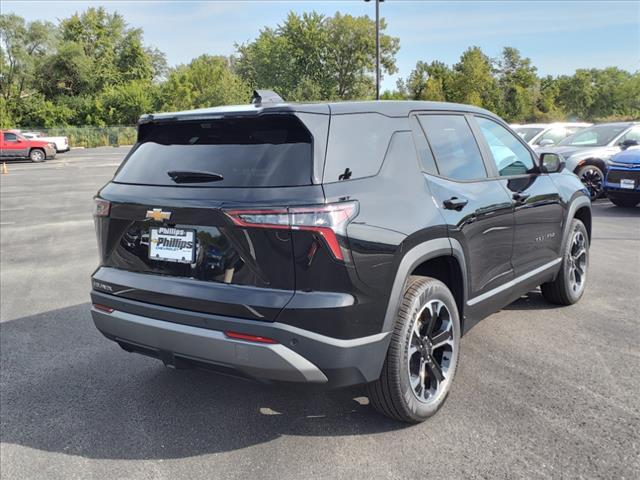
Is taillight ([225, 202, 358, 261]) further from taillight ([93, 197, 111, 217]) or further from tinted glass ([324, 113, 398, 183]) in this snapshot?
taillight ([93, 197, 111, 217])

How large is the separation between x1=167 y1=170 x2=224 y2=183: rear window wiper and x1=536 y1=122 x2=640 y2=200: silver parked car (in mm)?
10627

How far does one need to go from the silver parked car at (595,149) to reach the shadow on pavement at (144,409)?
402 inches

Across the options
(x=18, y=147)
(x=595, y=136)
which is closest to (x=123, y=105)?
(x=18, y=147)

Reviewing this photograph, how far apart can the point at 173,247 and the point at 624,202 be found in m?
11.2

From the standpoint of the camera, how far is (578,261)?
5336mm

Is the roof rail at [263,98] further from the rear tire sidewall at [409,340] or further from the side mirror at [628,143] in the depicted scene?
the side mirror at [628,143]

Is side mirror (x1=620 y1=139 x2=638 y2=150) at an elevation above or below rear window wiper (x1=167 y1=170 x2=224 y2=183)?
below

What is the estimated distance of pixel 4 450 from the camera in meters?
3.06

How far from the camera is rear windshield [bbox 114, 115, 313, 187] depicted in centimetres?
269

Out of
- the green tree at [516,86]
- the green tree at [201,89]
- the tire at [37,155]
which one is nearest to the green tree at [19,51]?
the green tree at [201,89]

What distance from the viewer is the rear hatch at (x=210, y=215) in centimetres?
262

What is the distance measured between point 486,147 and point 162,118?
7.52 ft

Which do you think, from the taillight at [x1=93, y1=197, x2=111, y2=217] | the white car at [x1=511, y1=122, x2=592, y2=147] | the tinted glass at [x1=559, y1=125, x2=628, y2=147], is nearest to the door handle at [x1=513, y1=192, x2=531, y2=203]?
the taillight at [x1=93, y1=197, x2=111, y2=217]

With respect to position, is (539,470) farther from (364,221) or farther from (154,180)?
(154,180)
